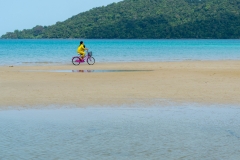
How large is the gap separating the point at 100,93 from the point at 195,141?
5.98 meters

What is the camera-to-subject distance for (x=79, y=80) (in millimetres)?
17031

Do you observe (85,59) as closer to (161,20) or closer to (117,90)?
(117,90)

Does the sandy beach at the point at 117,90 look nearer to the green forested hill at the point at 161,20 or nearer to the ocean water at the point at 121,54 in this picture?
the ocean water at the point at 121,54

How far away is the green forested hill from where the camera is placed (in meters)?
133

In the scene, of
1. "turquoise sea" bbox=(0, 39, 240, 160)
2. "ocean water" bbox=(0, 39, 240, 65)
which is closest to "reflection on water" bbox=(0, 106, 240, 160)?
"turquoise sea" bbox=(0, 39, 240, 160)

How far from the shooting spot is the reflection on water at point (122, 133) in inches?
271

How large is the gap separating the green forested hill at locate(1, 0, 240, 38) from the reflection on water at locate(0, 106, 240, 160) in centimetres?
12595

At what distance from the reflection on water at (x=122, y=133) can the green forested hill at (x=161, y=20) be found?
4959 inches

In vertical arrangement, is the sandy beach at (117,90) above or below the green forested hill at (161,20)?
below

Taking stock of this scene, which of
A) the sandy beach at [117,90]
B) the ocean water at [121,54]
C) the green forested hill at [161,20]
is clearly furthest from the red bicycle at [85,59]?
the green forested hill at [161,20]

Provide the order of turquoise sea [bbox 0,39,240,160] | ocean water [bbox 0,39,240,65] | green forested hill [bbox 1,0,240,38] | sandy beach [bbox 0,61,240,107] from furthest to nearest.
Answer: green forested hill [bbox 1,0,240,38] → ocean water [bbox 0,39,240,65] → sandy beach [bbox 0,61,240,107] → turquoise sea [bbox 0,39,240,160]

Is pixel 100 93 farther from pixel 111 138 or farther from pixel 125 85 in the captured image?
pixel 111 138

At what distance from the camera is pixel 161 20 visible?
470 feet

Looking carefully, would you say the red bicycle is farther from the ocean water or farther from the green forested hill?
the green forested hill
